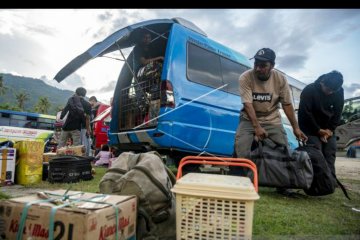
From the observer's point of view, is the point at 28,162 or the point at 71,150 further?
the point at 71,150

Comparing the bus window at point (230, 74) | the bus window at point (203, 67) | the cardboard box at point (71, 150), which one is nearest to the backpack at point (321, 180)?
the bus window at point (203, 67)

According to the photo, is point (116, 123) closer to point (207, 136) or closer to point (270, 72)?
point (207, 136)

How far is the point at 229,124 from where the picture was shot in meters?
5.47

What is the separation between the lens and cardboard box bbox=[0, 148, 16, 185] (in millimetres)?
4629

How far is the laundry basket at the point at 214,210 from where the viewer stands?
5.64 ft

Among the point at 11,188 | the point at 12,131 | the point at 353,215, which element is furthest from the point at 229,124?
the point at 12,131

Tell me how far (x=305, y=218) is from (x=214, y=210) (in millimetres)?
1692

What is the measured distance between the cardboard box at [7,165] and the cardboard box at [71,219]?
10.5 ft

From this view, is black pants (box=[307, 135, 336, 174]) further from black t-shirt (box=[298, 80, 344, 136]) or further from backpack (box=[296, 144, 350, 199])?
backpack (box=[296, 144, 350, 199])

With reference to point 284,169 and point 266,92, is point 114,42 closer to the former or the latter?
point 266,92

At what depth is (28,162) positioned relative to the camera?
492cm

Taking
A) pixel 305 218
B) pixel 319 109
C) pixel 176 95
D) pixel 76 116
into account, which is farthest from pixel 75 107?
pixel 305 218
